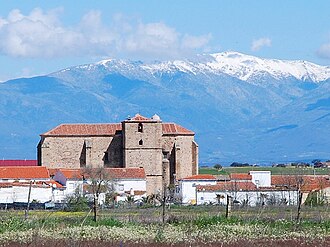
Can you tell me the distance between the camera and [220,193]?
72.8m

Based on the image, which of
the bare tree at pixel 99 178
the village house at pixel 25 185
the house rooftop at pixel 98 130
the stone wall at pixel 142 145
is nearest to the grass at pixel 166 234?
the village house at pixel 25 185

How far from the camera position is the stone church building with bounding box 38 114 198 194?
3302 inches

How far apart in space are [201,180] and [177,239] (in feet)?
169

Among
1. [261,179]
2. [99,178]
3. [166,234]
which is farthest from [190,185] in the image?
[166,234]

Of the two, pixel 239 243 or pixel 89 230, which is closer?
pixel 239 243

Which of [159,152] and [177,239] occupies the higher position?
[159,152]

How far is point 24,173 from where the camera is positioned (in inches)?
3145

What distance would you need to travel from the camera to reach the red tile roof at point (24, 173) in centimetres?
7912

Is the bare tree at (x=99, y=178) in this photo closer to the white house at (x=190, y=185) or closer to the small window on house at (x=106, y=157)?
the small window on house at (x=106, y=157)

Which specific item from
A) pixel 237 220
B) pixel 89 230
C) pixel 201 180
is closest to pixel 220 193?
pixel 201 180

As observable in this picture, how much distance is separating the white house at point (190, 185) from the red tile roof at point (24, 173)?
33.7ft

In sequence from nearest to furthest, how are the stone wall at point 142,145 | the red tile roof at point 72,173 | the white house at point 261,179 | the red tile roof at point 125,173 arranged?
the red tile roof at point 72,173 < the red tile roof at point 125,173 < the white house at point 261,179 < the stone wall at point 142,145

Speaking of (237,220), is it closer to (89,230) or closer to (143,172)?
(89,230)

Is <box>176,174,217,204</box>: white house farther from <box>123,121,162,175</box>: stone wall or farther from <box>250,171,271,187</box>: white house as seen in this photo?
<box>123,121,162,175</box>: stone wall
